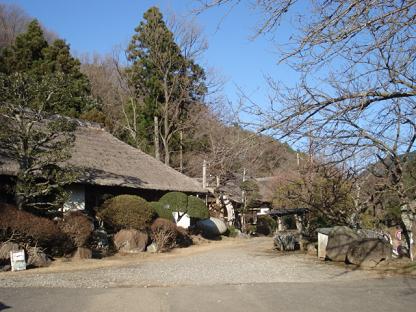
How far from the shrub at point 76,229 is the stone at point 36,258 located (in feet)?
4.44

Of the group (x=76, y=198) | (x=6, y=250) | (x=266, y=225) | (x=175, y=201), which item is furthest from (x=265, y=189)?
(x=6, y=250)

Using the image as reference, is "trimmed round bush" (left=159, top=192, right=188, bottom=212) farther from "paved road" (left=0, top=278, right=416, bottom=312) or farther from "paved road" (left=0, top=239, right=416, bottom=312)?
"paved road" (left=0, top=278, right=416, bottom=312)

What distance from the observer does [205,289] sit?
922cm

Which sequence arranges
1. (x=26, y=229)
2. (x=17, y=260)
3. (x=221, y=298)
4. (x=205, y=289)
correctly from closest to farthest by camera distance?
1. (x=221, y=298)
2. (x=205, y=289)
3. (x=17, y=260)
4. (x=26, y=229)

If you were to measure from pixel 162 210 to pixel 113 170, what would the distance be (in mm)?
2719

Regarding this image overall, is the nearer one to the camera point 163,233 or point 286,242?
point 163,233

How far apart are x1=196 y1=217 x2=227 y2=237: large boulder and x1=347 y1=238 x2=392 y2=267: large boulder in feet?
45.0

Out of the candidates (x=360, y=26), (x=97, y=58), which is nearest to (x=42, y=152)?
(x=360, y=26)

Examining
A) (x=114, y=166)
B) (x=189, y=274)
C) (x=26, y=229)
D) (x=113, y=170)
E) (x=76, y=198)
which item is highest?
(x=114, y=166)

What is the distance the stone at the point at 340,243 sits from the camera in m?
15.0

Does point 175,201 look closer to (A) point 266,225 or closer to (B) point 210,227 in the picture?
(B) point 210,227

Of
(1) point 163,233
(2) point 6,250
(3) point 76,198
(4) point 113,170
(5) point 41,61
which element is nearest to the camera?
(2) point 6,250

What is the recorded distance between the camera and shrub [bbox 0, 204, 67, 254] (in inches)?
488

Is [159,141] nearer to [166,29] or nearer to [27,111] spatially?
[166,29]
